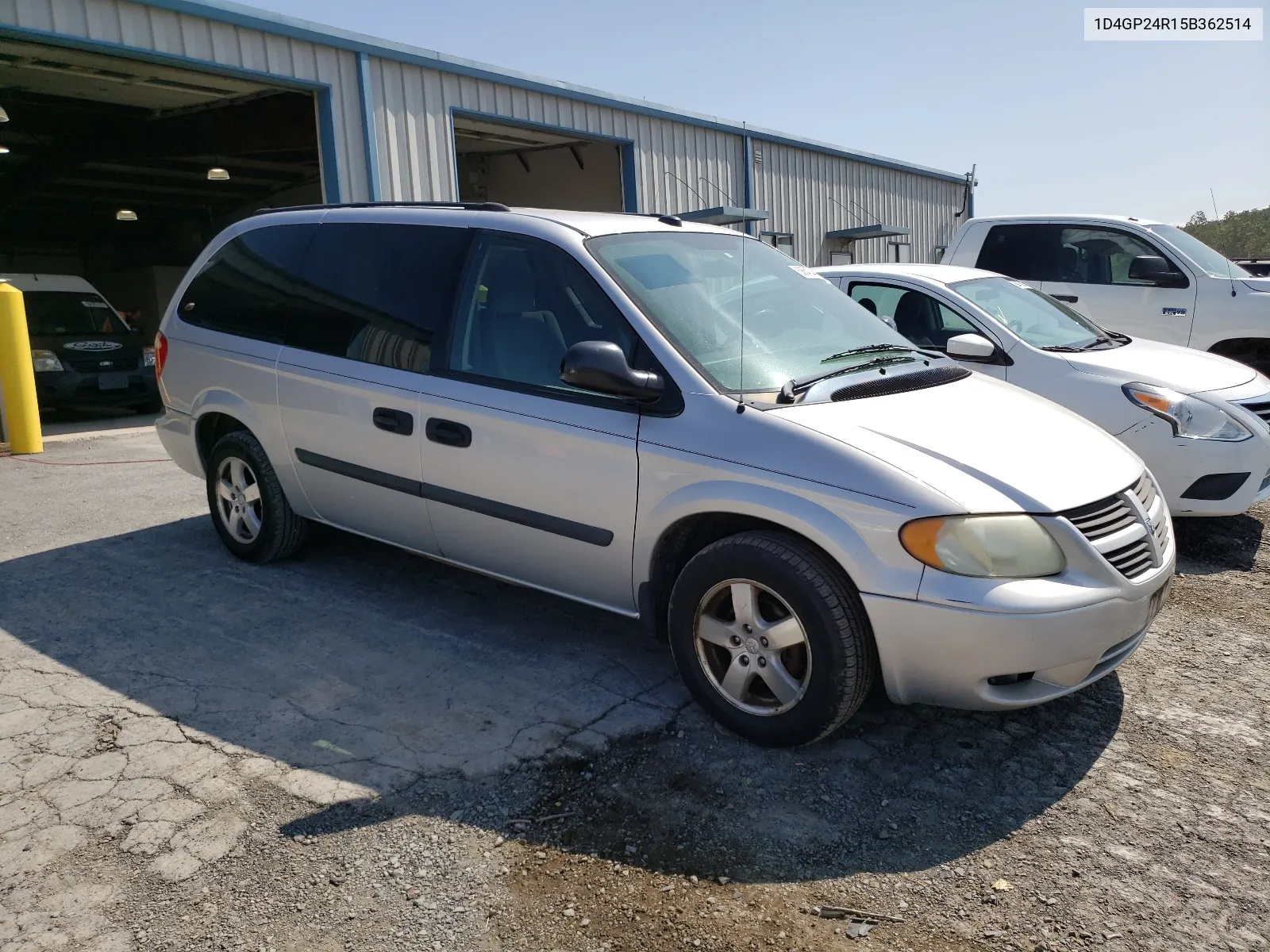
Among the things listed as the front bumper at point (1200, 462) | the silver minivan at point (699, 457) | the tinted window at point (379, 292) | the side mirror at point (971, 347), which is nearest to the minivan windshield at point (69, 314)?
the silver minivan at point (699, 457)

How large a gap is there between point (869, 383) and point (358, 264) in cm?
244

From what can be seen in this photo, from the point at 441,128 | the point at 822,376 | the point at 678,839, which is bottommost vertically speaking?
the point at 678,839

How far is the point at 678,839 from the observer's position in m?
2.80

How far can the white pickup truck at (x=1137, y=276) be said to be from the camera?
773 centimetres

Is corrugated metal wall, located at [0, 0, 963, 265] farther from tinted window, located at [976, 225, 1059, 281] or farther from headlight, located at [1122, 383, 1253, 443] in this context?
headlight, located at [1122, 383, 1253, 443]

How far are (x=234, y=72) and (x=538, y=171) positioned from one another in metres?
10.3

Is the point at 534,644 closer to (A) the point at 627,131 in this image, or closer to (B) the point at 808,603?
(B) the point at 808,603

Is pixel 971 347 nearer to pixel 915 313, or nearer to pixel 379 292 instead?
pixel 915 313

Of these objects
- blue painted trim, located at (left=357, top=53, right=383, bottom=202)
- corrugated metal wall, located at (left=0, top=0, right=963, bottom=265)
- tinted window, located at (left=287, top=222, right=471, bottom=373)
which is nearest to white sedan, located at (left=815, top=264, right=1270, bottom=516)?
tinted window, located at (left=287, top=222, right=471, bottom=373)

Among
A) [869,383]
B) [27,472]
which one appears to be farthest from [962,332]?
[27,472]

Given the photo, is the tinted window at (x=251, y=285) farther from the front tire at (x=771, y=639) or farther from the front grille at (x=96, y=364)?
the front grille at (x=96, y=364)

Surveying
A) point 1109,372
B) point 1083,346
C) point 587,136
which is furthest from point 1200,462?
point 587,136

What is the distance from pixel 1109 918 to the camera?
7.97ft

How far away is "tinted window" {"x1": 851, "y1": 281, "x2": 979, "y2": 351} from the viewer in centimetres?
613
